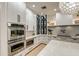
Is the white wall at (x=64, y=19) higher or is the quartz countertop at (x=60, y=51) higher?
the white wall at (x=64, y=19)

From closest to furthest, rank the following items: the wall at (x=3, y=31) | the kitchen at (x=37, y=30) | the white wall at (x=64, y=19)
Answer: the kitchen at (x=37, y=30) < the wall at (x=3, y=31) < the white wall at (x=64, y=19)

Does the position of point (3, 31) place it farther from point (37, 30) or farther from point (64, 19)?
point (37, 30)

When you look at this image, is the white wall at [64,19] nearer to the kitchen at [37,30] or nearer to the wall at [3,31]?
the kitchen at [37,30]

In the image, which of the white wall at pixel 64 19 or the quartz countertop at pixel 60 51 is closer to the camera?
the quartz countertop at pixel 60 51

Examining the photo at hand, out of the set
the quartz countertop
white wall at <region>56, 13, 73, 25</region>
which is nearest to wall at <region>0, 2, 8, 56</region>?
the quartz countertop

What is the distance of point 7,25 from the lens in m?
2.28

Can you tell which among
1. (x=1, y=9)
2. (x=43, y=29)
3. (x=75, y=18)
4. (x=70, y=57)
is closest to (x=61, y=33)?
(x=75, y=18)

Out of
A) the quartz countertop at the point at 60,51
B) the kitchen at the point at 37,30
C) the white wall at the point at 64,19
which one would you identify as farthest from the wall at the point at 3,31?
the white wall at the point at 64,19

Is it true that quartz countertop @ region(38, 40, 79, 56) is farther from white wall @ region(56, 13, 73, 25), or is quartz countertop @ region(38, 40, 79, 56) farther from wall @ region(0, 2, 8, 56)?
white wall @ region(56, 13, 73, 25)

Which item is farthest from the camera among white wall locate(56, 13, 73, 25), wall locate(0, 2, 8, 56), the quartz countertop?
white wall locate(56, 13, 73, 25)

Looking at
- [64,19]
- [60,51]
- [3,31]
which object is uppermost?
[64,19]

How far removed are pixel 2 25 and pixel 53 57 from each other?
1604 mm

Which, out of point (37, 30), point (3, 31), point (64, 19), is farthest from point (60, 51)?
point (37, 30)

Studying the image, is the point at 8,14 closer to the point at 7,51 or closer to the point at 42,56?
the point at 7,51
